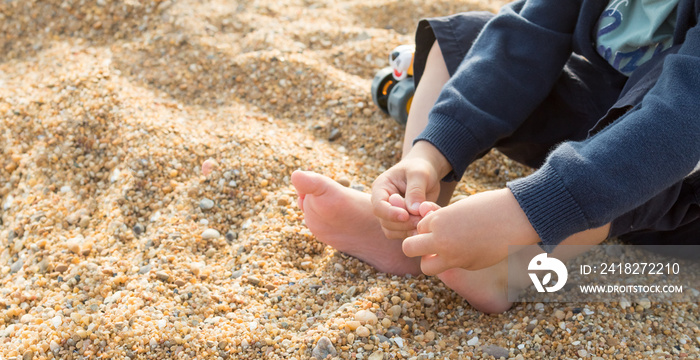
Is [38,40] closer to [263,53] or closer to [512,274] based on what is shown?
[263,53]

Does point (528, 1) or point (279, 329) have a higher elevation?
point (528, 1)

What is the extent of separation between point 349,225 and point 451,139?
28 cm

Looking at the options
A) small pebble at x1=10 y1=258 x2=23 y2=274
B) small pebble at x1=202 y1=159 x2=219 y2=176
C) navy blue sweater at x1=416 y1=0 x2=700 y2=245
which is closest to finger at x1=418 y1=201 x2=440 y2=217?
navy blue sweater at x1=416 y1=0 x2=700 y2=245

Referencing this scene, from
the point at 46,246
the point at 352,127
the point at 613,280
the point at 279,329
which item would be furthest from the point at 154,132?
the point at 613,280

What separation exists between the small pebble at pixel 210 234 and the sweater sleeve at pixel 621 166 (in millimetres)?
722

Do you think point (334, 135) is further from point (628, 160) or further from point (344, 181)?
point (628, 160)

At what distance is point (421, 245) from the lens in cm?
107

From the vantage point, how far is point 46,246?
1396 millimetres

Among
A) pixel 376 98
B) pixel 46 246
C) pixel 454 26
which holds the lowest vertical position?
pixel 46 246

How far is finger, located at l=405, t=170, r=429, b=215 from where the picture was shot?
1162mm

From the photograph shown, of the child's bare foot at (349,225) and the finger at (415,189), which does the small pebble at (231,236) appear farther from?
the finger at (415,189)

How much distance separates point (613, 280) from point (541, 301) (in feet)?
0.59

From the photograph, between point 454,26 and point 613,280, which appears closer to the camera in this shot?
point 613,280

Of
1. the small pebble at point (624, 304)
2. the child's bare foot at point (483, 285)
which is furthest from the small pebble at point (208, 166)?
the small pebble at point (624, 304)
